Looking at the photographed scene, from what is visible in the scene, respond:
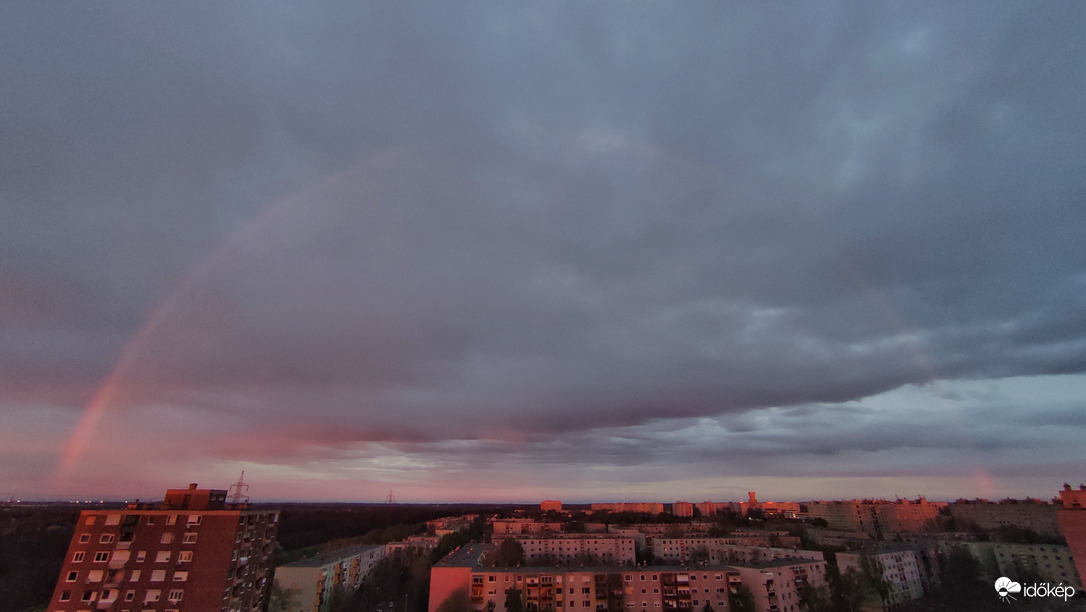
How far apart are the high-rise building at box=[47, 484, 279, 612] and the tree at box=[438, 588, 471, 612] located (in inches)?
739

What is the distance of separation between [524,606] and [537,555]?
1229 inches

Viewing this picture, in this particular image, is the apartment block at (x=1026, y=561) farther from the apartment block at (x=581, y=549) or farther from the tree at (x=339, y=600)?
the tree at (x=339, y=600)

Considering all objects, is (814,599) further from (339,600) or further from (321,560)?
(321,560)

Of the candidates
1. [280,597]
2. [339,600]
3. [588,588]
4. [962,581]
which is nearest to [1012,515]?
[962,581]

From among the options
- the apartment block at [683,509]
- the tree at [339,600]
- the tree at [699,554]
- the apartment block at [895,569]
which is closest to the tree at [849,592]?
the apartment block at [895,569]

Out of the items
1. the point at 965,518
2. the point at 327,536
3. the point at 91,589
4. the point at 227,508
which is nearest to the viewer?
the point at 91,589

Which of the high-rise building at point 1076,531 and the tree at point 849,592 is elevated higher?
the high-rise building at point 1076,531

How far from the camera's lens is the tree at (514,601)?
43406 millimetres

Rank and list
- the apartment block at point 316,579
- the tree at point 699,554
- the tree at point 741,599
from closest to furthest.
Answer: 1. the tree at point 741,599
2. the apartment block at point 316,579
3. the tree at point 699,554

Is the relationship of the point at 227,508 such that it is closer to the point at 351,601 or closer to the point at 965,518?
the point at 351,601

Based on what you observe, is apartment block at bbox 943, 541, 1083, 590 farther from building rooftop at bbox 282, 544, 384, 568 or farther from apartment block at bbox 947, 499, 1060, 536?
building rooftop at bbox 282, 544, 384, 568

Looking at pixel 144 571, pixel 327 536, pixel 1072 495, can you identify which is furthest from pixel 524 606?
pixel 327 536

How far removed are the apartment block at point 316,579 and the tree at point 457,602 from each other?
1279cm

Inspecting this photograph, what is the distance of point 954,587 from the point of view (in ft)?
187
